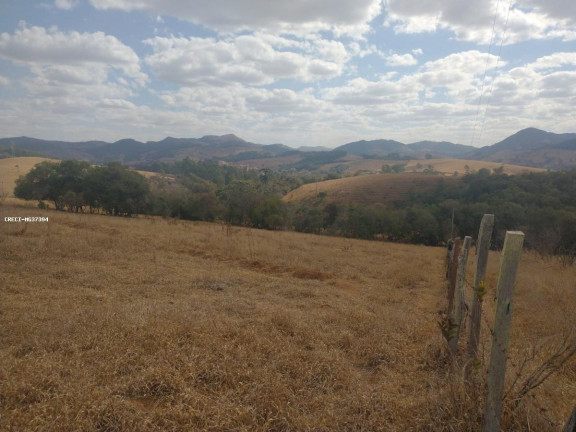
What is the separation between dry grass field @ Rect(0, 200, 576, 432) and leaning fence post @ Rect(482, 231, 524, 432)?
18 cm

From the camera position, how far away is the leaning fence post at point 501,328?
2770 millimetres

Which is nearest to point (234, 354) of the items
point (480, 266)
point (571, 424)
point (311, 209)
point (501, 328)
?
point (501, 328)

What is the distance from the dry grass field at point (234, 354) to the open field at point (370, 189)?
50998 mm

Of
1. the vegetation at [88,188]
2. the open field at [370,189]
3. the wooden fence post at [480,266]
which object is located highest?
the wooden fence post at [480,266]

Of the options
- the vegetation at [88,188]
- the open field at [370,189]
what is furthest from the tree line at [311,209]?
the open field at [370,189]

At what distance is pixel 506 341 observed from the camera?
9.18 ft

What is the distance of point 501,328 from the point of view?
9.20 feet

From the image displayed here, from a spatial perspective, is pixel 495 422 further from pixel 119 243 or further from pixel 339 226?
pixel 339 226

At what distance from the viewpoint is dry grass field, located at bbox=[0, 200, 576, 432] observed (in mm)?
3164

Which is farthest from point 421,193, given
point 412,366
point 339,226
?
point 412,366

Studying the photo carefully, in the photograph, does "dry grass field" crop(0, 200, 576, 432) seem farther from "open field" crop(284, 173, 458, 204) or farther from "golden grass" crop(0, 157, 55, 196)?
"golden grass" crop(0, 157, 55, 196)

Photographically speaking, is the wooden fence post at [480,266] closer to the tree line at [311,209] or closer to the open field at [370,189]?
the tree line at [311,209]

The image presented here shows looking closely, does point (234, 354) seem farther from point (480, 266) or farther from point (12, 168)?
point (12, 168)

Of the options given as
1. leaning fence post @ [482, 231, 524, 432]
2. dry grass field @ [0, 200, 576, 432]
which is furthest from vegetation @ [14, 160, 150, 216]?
leaning fence post @ [482, 231, 524, 432]
